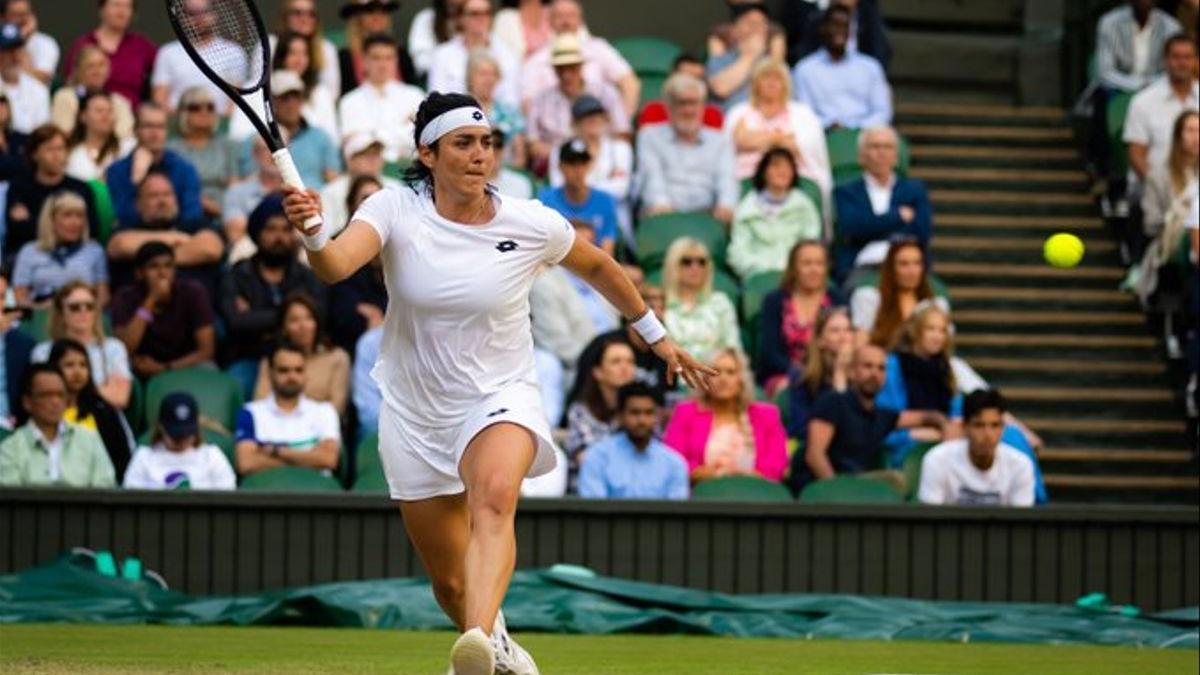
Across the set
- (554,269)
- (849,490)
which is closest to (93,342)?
(554,269)

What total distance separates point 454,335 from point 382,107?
8429 mm

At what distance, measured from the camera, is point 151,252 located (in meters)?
14.1

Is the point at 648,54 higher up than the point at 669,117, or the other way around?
the point at 648,54

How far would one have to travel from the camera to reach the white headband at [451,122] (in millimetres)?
7973

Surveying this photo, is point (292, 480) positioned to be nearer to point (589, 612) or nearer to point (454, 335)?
point (589, 612)

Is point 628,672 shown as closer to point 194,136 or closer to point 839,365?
point 839,365

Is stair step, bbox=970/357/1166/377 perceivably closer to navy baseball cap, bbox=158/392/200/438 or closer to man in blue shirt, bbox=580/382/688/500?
man in blue shirt, bbox=580/382/688/500

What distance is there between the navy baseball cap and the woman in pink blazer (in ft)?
8.28

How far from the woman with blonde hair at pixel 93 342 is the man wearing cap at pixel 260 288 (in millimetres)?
685

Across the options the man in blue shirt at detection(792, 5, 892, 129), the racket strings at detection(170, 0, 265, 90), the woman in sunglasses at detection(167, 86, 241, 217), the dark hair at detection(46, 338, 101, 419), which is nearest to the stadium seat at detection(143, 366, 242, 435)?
the dark hair at detection(46, 338, 101, 419)

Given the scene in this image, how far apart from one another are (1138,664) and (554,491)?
146 inches

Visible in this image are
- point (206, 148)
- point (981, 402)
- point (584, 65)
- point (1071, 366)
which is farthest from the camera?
point (584, 65)

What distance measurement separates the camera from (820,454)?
1350cm

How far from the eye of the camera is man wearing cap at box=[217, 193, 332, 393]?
46.5 feet
